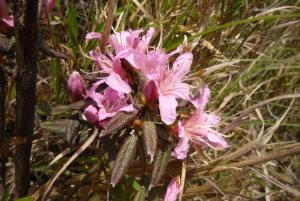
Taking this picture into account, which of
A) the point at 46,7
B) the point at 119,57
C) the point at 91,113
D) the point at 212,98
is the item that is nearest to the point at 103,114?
the point at 91,113

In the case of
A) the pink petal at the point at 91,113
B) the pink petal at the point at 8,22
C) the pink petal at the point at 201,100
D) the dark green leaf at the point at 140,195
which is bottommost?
the dark green leaf at the point at 140,195

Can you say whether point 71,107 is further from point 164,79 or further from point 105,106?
point 164,79

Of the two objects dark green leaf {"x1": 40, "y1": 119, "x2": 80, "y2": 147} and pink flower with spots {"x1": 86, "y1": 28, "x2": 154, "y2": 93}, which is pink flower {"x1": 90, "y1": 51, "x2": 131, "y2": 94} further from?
dark green leaf {"x1": 40, "y1": 119, "x2": 80, "y2": 147}

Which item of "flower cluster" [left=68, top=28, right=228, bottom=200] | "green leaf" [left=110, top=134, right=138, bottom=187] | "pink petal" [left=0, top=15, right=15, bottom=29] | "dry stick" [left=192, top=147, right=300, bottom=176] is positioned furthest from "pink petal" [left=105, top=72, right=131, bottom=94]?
"dry stick" [left=192, top=147, right=300, bottom=176]

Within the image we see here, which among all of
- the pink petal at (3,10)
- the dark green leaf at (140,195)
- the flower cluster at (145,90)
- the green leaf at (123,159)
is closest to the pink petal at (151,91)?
the flower cluster at (145,90)

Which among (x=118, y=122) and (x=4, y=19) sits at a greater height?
(x=4, y=19)

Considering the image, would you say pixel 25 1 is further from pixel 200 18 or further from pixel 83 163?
pixel 200 18

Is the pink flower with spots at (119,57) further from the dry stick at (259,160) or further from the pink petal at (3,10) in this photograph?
the dry stick at (259,160)
